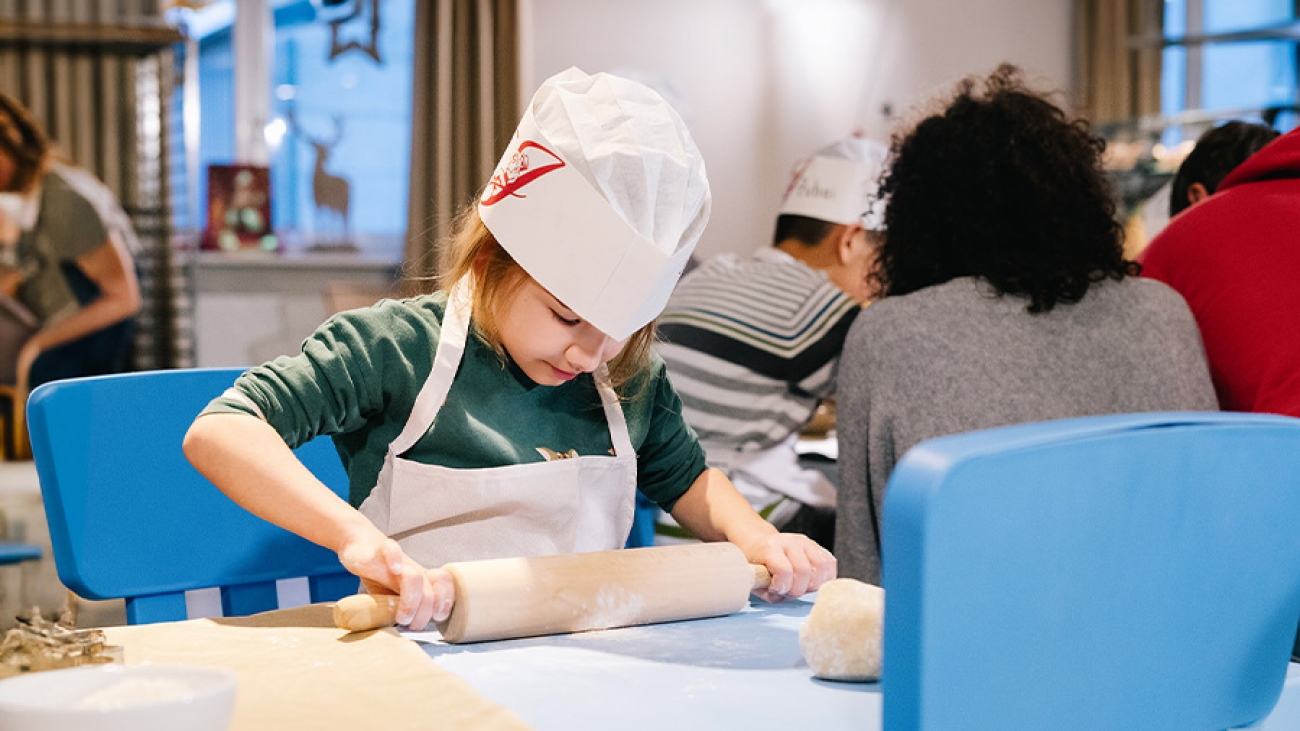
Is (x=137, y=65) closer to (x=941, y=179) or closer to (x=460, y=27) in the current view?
(x=460, y=27)

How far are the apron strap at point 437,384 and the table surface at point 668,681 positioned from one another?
271 millimetres

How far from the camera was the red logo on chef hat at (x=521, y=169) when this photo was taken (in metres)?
1.02

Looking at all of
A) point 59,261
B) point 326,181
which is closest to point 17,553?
point 59,261

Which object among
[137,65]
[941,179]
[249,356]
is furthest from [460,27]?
[941,179]

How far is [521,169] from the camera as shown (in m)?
1.04

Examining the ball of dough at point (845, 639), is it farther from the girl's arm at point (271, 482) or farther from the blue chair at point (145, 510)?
the blue chair at point (145, 510)

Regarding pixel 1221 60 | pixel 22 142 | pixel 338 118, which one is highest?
pixel 1221 60

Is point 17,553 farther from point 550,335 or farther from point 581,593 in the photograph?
point 581,593

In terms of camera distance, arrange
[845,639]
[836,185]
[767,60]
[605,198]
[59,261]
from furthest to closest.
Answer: [767,60] → [59,261] → [836,185] → [605,198] → [845,639]

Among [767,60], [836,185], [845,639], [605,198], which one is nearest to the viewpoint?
[845,639]

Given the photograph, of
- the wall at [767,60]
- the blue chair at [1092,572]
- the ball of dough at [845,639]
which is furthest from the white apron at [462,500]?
the wall at [767,60]

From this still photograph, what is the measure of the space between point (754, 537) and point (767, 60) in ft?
13.0

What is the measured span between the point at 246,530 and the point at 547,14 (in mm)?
3612

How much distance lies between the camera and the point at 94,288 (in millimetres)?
3510
